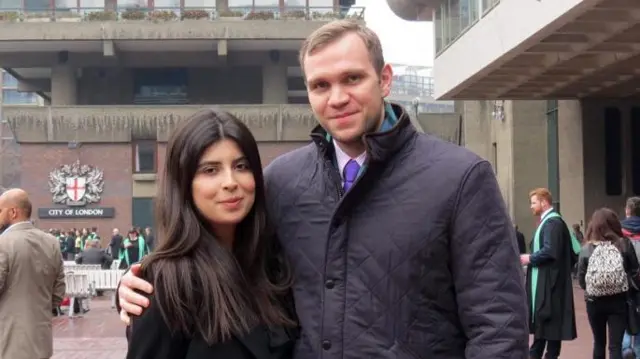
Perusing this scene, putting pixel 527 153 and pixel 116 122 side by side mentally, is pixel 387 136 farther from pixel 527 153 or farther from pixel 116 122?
pixel 116 122

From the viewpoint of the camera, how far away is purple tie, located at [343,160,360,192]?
2.81 metres

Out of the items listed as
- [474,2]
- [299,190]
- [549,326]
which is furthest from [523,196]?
[299,190]

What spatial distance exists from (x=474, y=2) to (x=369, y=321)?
71.7ft

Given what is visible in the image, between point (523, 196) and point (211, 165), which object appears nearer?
point (211, 165)

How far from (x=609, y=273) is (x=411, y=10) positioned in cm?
3202

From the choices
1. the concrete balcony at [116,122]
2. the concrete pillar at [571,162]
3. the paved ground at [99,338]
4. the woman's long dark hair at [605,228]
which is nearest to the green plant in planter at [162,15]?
the concrete balcony at [116,122]

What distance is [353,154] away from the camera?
9.24 ft

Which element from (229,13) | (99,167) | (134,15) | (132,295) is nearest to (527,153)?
(229,13)

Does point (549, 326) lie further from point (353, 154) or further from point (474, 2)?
point (474, 2)

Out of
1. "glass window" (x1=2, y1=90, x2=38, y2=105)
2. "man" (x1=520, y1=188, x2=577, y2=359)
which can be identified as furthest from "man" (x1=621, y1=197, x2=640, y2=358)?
"glass window" (x1=2, y1=90, x2=38, y2=105)

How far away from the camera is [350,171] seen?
9.26ft

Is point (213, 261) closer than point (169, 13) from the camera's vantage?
Yes

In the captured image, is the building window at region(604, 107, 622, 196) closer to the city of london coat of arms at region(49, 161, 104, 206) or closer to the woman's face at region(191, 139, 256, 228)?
the city of london coat of arms at region(49, 161, 104, 206)

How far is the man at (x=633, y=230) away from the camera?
9.34 metres
